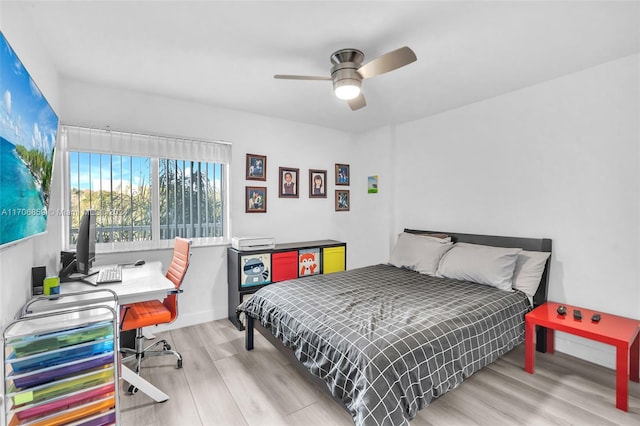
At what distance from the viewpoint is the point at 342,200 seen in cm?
487

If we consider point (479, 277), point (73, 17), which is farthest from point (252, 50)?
point (479, 277)

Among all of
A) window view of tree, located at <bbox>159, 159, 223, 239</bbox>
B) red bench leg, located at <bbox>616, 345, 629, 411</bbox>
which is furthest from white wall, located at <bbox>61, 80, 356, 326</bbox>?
red bench leg, located at <bbox>616, 345, 629, 411</bbox>

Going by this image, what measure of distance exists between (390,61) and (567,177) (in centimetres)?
208

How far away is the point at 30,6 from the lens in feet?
6.03

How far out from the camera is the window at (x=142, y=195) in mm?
2900

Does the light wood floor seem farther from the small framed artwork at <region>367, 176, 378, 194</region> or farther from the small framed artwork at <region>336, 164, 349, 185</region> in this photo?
the small framed artwork at <region>336, 164, 349, 185</region>

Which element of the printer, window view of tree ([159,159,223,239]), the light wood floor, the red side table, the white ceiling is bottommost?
the light wood floor

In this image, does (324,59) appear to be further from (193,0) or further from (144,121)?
(144,121)

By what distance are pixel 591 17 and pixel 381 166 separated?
2.77 metres

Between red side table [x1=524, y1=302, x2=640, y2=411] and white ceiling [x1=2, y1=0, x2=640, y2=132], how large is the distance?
6.85 feet

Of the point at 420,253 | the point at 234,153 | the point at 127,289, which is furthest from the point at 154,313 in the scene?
the point at 420,253

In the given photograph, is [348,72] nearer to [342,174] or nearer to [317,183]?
[317,183]

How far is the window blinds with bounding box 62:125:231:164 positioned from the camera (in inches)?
113

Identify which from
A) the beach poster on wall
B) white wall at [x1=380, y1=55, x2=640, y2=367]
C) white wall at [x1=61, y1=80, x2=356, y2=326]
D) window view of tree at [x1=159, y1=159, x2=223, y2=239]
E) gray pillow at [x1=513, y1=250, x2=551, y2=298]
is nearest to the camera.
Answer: the beach poster on wall
